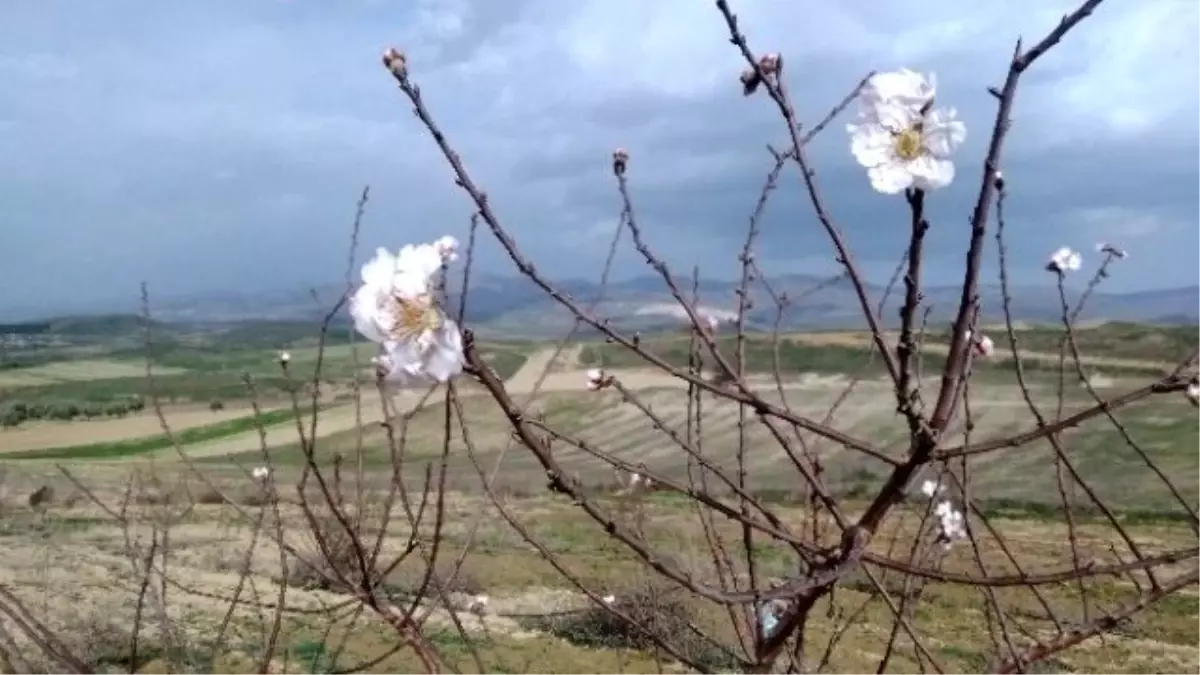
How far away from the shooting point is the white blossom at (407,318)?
1.15 m

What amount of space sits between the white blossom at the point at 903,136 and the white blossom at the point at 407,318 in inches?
18.0

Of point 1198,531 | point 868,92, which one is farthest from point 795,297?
point 868,92

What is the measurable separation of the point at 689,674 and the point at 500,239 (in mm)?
6825

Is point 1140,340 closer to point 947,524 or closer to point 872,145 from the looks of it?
point 947,524

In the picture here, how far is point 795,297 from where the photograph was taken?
298 centimetres

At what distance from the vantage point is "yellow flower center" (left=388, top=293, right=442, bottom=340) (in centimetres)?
120

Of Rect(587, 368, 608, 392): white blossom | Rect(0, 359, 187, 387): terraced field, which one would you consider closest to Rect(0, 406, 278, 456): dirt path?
Rect(0, 359, 187, 387): terraced field

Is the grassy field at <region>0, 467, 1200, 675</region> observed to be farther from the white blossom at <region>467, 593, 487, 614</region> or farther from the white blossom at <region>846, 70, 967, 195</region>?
the white blossom at <region>846, 70, 967, 195</region>

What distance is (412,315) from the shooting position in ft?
4.01

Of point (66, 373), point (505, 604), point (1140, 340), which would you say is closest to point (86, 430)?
point (66, 373)

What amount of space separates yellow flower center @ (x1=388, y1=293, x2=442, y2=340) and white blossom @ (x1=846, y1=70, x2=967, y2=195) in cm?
46

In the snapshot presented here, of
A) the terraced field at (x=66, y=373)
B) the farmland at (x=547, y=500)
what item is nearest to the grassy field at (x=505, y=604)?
the farmland at (x=547, y=500)

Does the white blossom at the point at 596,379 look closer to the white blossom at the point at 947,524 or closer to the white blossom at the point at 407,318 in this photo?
the white blossom at the point at 407,318

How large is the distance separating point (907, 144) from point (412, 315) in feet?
1.78
